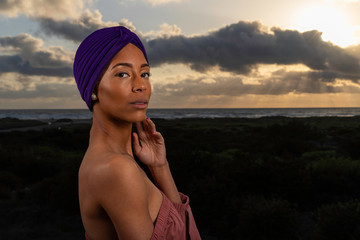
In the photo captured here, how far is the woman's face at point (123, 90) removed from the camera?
4.66ft

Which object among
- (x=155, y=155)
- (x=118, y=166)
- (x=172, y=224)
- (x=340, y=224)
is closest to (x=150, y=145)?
(x=155, y=155)

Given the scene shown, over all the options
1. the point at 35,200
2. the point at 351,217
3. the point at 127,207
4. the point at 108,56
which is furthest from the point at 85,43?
the point at 35,200

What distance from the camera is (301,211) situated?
7.30m

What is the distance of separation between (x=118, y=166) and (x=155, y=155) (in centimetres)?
70

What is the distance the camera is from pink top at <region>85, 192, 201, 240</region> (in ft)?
4.61

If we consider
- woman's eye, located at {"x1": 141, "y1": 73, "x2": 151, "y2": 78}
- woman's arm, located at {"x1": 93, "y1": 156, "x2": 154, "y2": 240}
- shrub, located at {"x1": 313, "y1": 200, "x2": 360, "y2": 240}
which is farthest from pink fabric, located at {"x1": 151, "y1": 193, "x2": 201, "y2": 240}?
shrub, located at {"x1": 313, "y1": 200, "x2": 360, "y2": 240}

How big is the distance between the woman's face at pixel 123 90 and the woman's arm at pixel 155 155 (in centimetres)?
45

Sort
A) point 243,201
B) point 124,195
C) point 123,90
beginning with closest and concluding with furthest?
point 124,195 < point 123,90 < point 243,201

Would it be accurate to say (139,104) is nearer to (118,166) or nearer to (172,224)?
(118,166)

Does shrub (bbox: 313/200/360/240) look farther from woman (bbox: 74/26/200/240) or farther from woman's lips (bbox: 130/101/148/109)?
woman's lips (bbox: 130/101/148/109)

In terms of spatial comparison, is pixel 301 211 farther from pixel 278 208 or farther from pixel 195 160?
pixel 195 160

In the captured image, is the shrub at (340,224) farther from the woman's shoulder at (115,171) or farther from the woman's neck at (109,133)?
the woman's shoulder at (115,171)

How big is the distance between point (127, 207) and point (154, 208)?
0.90 ft

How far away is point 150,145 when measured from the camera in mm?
1946
